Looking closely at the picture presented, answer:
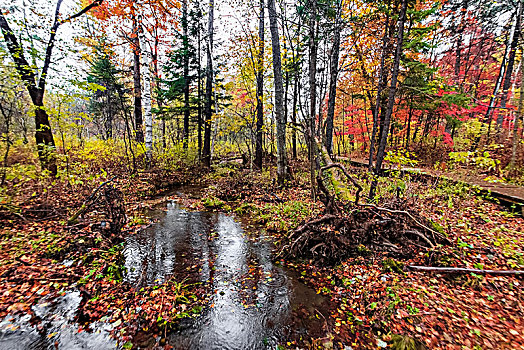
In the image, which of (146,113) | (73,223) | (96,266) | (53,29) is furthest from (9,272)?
(146,113)

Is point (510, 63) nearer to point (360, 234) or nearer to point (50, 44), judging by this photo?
point (360, 234)

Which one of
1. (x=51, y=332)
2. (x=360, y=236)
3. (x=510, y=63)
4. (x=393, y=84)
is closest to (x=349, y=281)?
(x=360, y=236)

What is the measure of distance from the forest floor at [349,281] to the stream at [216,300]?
Answer: 0.57ft

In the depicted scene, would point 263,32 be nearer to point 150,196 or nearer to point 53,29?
point 53,29

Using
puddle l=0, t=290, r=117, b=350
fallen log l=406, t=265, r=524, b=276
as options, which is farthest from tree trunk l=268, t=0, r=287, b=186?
puddle l=0, t=290, r=117, b=350

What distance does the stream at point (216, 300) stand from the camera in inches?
118

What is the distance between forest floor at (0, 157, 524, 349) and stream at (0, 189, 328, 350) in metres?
0.17

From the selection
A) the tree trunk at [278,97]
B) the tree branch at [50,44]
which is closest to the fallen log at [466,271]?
the tree trunk at [278,97]

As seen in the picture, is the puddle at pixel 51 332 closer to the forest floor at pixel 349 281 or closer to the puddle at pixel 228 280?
the forest floor at pixel 349 281

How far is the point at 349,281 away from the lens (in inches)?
161

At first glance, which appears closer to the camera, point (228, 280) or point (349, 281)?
point (349, 281)

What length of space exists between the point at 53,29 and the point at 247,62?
25.6 feet

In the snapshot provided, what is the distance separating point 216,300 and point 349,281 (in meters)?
2.57

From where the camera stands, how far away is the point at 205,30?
13477 mm
